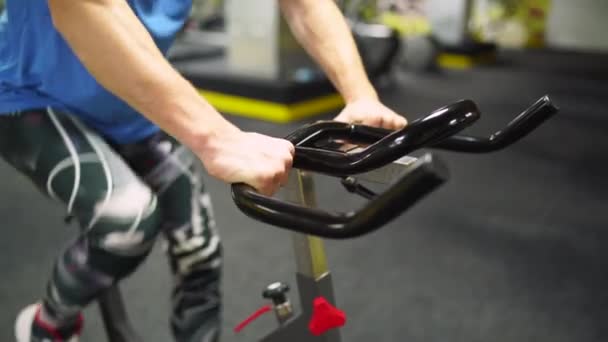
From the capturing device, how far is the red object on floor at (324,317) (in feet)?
2.71

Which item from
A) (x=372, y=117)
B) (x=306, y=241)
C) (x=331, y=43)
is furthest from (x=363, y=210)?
(x=331, y=43)

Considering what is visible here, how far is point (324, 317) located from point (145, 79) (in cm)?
40

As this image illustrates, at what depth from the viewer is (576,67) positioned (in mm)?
6812

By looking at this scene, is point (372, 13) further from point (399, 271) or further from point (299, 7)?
point (299, 7)

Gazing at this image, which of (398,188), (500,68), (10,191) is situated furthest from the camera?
(500,68)

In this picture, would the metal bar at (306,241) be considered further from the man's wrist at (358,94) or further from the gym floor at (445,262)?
the gym floor at (445,262)

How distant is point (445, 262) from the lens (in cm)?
214

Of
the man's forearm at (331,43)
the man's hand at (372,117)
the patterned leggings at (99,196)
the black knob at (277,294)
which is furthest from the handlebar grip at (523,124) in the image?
the patterned leggings at (99,196)

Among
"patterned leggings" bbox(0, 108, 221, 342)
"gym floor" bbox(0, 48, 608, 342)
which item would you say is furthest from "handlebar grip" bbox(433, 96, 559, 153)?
"gym floor" bbox(0, 48, 608, 342)

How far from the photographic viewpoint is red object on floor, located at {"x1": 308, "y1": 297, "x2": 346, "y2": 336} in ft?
2.71

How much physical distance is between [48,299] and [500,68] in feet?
21.1

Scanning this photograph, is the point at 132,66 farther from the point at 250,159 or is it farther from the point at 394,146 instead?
the point at 394,146

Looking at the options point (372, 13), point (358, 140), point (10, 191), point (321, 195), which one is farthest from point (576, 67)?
point (358, 140)

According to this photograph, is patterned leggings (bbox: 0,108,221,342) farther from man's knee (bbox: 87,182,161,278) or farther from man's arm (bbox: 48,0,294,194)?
man's arm (bbox: 48,0,294,194)
